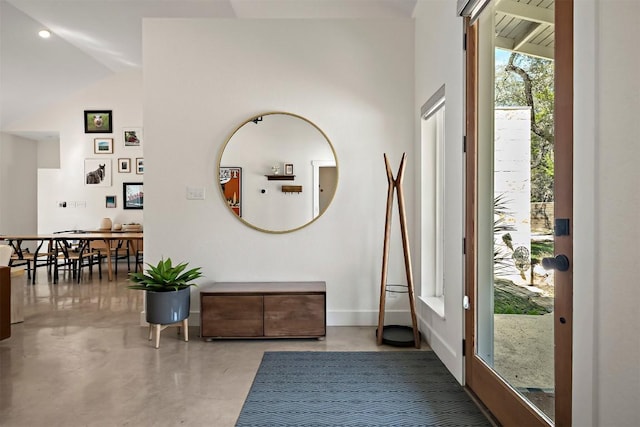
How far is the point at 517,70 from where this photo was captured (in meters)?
1.83

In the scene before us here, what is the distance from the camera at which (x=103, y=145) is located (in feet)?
25.6

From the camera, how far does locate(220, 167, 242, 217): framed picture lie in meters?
3.67

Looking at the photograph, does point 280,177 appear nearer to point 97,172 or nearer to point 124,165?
point 124,165

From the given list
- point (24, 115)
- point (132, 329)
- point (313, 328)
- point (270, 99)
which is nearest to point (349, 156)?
point (270, 99)

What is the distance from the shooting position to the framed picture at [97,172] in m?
7.80

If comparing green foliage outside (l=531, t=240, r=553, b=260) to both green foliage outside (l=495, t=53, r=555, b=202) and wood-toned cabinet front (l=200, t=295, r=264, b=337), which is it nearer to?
green foliage outside (l=495, t=53, r=555, b=202)

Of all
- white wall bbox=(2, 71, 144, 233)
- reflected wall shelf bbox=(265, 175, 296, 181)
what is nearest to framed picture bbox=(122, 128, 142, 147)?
white wall bbox=(2, 71, 144, 233)

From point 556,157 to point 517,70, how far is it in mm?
576

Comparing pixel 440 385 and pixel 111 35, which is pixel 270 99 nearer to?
pixel 440 385

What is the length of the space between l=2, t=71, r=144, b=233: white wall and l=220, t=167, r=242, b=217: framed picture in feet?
15.9

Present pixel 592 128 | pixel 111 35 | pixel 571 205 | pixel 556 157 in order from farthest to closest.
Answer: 1. pixel 111 35
2. pixel 556 157
3. pixel 571 205
4. pixel 592 128

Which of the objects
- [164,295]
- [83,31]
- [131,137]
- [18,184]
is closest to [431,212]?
[164,295]

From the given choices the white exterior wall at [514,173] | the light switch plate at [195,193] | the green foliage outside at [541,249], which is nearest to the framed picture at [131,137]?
the light switch plate at [195,193]

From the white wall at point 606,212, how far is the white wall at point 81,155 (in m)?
7.80
